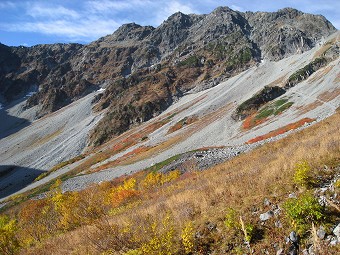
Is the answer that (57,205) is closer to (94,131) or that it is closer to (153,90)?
(94,131)

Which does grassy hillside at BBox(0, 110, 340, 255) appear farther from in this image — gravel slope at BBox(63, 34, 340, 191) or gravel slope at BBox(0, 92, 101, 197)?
gravel slope at BBox(0, 92, 101, 197)

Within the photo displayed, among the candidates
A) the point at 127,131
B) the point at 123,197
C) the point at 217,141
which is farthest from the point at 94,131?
the point at 123,197

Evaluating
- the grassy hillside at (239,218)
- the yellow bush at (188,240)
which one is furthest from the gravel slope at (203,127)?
the yellow bush at (188,240)

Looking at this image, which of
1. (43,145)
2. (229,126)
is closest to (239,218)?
(229,126)

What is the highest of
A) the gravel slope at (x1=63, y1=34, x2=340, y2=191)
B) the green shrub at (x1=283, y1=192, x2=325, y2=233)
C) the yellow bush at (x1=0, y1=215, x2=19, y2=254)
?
the yellow bush at (x1=0, y1=215, x2=19, y2=254)

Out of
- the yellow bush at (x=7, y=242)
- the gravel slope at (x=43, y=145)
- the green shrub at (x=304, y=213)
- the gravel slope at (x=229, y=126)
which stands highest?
the gravel slope at (x=43, y=145)

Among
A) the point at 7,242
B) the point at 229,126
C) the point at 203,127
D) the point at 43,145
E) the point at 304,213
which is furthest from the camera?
the point at 43,145

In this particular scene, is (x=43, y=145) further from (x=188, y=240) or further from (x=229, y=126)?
(x=188, y=240)

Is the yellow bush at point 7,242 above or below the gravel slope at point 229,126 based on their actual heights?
above

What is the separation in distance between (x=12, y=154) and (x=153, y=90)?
7844cm

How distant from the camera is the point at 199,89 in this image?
560ft

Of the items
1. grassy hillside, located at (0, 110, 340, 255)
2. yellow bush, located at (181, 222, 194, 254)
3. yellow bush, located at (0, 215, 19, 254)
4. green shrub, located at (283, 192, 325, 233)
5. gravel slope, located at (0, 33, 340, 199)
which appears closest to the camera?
green shrub, located at (283, 192, 325, 233)

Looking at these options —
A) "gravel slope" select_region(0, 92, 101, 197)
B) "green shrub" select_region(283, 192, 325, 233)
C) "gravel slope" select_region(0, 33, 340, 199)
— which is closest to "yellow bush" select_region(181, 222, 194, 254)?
"green shrub" select_region(283, 192, 325, 233)

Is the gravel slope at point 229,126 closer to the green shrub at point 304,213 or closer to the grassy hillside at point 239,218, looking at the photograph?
the grassy hillside at point 239,218
